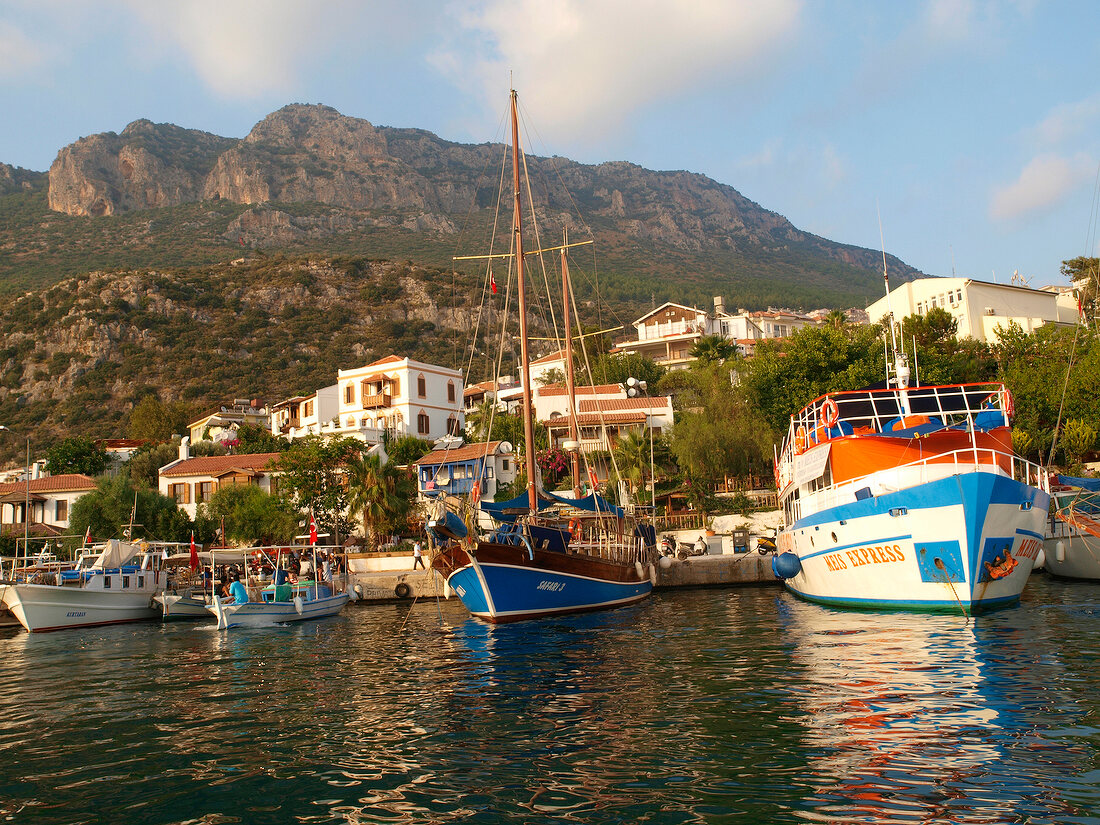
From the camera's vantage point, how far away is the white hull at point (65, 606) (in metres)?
30.5

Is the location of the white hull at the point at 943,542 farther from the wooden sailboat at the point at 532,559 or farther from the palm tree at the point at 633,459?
the palm tree at the point at 633,459

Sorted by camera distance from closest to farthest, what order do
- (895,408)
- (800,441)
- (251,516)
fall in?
(895,408)
(800,441)
(251,516)

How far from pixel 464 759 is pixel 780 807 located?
393 centimetres

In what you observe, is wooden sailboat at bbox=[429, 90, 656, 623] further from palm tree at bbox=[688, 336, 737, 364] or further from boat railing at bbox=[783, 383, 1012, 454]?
palm tree at bbox=[688, 336, 737, 364]

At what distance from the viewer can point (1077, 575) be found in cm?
2761

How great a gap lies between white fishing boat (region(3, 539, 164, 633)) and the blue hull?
17.8 m

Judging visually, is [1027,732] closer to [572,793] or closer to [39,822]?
[572,793]

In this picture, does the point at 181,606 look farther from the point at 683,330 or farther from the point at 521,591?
the point at 683,330

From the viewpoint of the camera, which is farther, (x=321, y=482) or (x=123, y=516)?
(x=123, y=516)

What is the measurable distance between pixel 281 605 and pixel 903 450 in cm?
2261

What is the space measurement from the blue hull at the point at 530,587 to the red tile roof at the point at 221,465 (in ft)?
102

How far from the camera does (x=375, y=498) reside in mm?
41281

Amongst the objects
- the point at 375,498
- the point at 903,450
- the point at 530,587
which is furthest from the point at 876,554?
the point at 375,498

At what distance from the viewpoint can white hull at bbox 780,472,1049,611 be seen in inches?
709
